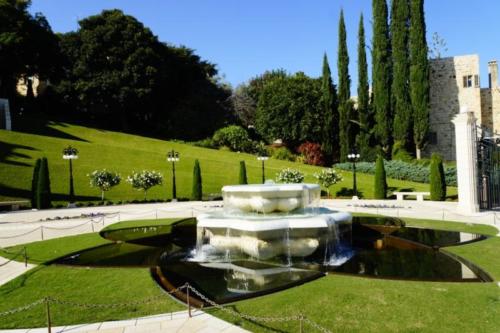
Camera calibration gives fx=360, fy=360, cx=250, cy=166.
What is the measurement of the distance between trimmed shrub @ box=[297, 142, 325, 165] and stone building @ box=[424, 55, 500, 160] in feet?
36.5

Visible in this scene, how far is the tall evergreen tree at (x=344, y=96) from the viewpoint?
40.1 m

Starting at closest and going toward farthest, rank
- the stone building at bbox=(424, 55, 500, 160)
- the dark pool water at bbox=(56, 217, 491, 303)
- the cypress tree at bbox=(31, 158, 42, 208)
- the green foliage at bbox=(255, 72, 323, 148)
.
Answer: the dark pool water at bbox=(56, 217, 491, 303)
the cypress tree at bbox=(31, 158, 42, 208)
the stone building at bbox=(424, 55, 500, 160)
the green foliage at bbox=(255, 72, 323, 148)

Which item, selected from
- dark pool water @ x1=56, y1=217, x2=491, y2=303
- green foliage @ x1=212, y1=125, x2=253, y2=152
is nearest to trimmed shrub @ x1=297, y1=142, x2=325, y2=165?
green foliage @ x1=212, y1=125, x2=253, y2=152

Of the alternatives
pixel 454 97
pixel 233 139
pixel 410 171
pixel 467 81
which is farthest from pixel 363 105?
pixel 233 139

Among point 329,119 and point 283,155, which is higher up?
point 329,119

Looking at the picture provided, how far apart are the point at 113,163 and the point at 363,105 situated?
27.0m

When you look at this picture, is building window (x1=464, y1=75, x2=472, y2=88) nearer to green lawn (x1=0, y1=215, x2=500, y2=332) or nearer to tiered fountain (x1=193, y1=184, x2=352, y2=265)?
tiered fountain (x1=193, y1=184, x2=352, y2=265)

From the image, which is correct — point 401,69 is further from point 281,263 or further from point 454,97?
point 281,263

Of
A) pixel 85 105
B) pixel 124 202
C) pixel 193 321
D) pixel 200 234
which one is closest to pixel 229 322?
pixel 193 321

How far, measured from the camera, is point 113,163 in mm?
31938

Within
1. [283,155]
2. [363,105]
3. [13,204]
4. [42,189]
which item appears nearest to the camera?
[13,204]

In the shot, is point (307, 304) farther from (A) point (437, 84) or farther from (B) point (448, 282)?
(A) point (437, 84)

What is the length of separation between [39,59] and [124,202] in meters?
29.0

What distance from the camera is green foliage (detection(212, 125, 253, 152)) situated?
4378cm
